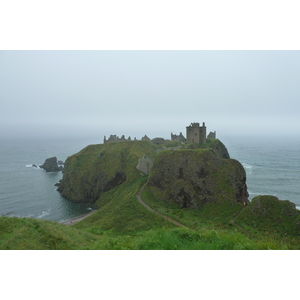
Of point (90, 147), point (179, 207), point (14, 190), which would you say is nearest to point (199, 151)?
point (179, 207)

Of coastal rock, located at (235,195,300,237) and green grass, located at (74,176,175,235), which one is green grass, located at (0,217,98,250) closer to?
green grass, located at (74,176,175,235)

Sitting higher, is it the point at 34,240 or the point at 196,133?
the point at 196,133

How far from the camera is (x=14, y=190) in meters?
84.6

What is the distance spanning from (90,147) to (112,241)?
83.6m

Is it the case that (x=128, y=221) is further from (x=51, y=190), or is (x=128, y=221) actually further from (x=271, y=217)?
(x=51, y=190)

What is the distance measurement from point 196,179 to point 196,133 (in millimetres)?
30687

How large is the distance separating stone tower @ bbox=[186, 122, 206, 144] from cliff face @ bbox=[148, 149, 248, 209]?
79.2 ft

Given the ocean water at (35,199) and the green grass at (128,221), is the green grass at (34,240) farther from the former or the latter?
the ocean water at (35,199)

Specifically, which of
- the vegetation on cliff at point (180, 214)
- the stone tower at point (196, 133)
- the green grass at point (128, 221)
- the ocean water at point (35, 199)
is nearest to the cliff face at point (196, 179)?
the vegetation on cliff at point (180, 214)

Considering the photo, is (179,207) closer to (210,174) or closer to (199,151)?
(210,174)

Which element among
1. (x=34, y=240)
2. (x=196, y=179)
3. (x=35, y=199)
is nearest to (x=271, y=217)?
(x=196, y=179)

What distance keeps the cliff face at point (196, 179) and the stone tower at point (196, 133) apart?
79.2 feet

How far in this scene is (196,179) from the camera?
47.3m

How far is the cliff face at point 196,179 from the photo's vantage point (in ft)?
145
